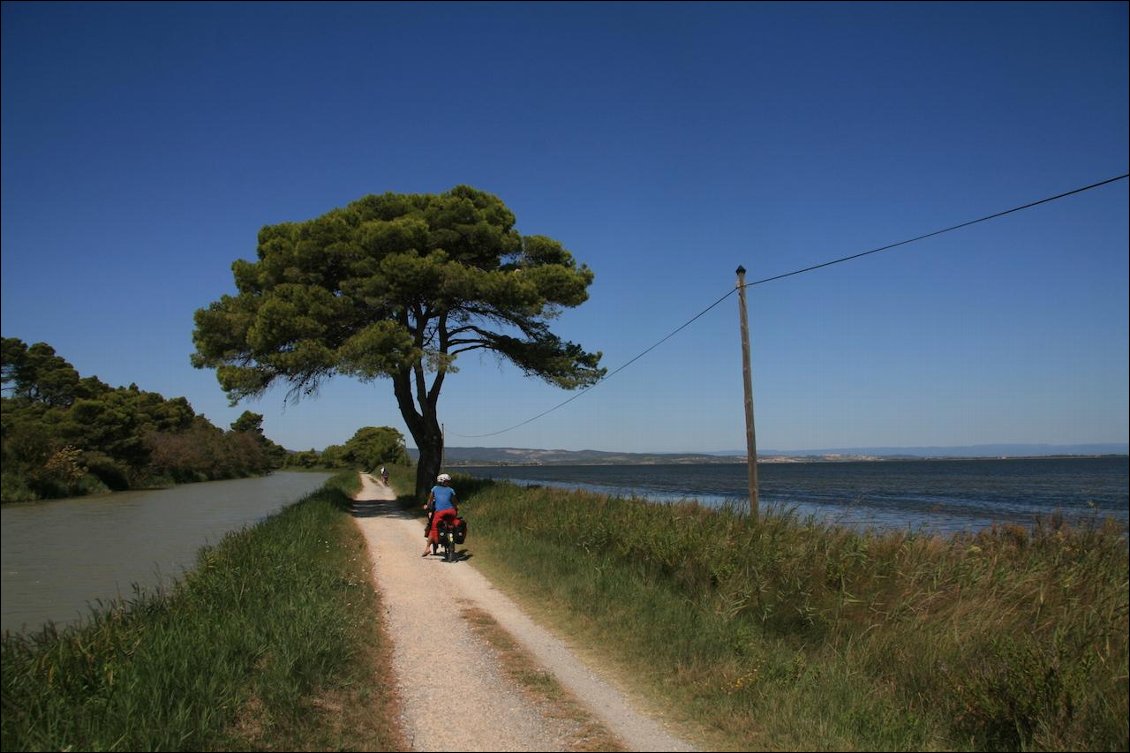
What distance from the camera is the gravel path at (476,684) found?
4.70 meters

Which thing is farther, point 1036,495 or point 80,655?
point 1036,495

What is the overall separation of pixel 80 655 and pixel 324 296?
658 inches

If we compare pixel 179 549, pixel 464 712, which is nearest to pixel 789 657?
pixel 464 712

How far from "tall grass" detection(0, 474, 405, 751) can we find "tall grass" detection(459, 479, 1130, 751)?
270cm

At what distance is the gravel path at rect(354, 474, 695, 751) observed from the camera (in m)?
4.70

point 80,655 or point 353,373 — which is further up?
point 353,373

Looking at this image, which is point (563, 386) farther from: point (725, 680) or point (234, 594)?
point (725, 680)

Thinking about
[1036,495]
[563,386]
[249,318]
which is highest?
[249,318]

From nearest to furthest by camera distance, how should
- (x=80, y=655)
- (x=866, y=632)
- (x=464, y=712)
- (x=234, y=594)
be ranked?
(x=464, y=712), (x=80, y=655), (x=866, y=632), (x=234, y=594)

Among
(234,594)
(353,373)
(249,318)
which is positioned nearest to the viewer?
(234,594)

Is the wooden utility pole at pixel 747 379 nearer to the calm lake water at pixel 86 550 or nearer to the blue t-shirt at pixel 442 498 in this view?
the blue t-shirt at pixel 442 498

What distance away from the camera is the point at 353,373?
20.6 meters

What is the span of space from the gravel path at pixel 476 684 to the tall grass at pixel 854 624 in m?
0.52

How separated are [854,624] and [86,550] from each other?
18857mm
